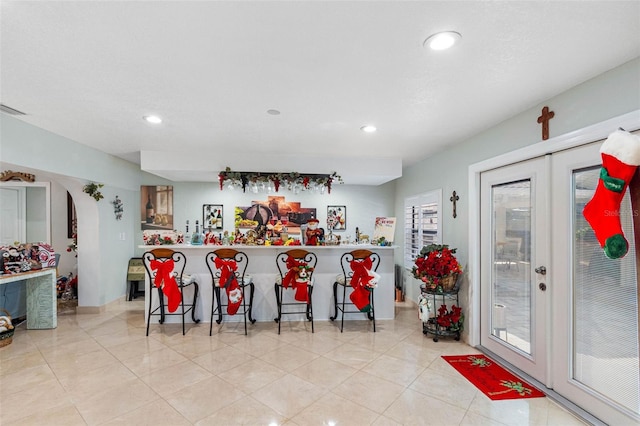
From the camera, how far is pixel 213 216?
602 cm

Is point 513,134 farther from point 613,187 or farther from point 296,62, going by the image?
point 296,62

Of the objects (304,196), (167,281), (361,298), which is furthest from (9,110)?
(304,196)

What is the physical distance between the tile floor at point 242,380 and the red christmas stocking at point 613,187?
1.57 meters

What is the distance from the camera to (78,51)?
5.94ft

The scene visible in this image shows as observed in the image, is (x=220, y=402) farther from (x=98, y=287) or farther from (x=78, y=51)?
(x=98, y=287)

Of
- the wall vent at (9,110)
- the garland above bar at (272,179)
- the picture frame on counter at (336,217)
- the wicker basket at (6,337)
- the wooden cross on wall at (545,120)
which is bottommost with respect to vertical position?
the wicker basket at (6,337)

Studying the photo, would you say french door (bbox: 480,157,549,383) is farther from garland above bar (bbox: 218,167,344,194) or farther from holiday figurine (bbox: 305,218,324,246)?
garland above bar (bbox: 218,167,344,194)

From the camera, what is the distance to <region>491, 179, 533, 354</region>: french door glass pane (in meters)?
2.82

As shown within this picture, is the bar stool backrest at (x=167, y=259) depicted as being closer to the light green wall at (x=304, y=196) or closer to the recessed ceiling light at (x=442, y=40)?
the light green wall at (x=304, y=196)

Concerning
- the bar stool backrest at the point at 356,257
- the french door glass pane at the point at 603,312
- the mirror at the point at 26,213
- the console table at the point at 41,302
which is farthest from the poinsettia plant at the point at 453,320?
the mirror at the point at 26,213

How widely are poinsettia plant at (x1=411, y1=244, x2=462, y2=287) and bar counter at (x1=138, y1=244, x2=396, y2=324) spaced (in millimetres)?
756

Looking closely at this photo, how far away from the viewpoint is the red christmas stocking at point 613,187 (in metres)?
1.36

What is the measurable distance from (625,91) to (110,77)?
3635 mm

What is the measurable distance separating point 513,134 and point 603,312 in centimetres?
172
